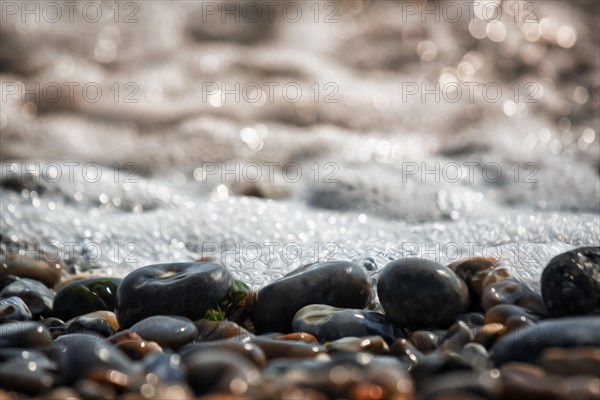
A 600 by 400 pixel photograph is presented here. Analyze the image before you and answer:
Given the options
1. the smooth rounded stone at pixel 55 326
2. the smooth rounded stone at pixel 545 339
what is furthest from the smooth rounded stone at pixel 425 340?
the smooth rounded stone at pixel 55 326

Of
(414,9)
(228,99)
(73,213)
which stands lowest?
(73,213)

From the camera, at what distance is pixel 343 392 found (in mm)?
1223

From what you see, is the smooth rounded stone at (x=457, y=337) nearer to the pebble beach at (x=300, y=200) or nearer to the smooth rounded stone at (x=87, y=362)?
the pebble beach at (x=300, y=200)

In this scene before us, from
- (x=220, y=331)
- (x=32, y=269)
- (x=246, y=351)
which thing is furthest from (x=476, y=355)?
(x=32, y=269)

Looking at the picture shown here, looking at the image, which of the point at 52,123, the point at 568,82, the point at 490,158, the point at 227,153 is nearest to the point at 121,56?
the point at 52,123

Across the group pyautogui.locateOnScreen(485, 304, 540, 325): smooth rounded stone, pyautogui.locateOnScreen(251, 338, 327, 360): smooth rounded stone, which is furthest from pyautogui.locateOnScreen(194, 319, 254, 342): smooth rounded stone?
pyautogui.locateOnScreen(485, 304, 540, 325): smooth rounded stone

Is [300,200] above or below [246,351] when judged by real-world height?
below

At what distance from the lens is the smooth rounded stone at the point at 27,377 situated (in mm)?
1336

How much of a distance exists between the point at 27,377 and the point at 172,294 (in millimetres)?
621

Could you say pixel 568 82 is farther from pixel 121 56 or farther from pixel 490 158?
pixel 121 56

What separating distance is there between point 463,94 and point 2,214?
143 inches

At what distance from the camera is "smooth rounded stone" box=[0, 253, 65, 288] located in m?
2.54

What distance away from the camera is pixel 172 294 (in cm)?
194

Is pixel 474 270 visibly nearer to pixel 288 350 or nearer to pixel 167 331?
pixel 288 350
